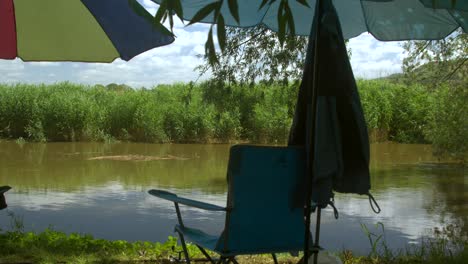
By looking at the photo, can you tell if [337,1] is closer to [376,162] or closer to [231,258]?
[231,258]

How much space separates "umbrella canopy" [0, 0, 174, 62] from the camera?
3.15 meters

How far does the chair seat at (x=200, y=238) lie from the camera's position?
2.29 metres

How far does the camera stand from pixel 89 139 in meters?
16.4

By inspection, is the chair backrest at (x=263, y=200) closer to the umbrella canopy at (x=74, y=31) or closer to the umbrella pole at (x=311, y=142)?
the umbrella pole at (x=311, y=142)

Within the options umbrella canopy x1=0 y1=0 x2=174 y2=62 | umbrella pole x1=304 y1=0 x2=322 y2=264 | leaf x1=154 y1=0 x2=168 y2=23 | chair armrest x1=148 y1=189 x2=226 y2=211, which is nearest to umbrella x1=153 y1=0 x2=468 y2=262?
umbrella pole x1=304 y1=0 x2=322 y2=264

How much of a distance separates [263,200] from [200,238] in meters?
0.36

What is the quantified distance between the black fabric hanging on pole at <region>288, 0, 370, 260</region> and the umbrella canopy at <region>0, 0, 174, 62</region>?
1184mm

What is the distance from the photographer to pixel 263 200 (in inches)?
88.9

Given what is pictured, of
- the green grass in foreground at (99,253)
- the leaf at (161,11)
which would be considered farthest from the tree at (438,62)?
the leaf at (161,11)

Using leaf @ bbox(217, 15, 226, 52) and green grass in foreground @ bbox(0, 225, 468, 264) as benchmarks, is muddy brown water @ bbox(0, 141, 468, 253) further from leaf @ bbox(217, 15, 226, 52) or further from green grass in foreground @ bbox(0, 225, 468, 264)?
leaf @ bbox(217, 15, 226, 52)

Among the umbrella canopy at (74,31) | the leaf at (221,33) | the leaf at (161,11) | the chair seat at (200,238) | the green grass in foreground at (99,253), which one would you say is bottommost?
the green grass in foreground at (99,253)

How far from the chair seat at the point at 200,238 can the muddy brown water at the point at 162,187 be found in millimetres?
2612

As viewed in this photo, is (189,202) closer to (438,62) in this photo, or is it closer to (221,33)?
(221,33)

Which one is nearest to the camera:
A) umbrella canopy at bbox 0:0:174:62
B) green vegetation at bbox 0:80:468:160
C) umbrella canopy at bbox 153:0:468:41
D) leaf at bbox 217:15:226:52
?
leaf at bbox 217:15:226:52
